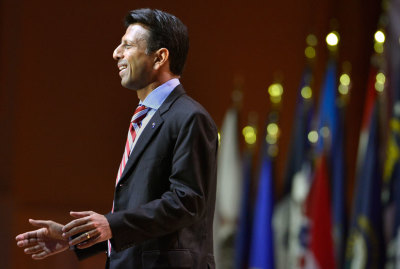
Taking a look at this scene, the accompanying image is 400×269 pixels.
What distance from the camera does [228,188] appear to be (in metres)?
6.08

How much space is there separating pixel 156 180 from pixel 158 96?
0.32 meters

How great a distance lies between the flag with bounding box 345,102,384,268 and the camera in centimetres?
487

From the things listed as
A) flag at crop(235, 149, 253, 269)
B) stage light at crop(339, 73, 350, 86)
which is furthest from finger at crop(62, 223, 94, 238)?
stage light at crop(339, 73, 350, 86)

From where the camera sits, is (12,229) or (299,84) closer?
(12,229)

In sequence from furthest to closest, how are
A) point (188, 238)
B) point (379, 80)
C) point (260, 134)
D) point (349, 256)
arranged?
point (260, 134), point (379, 80), point (349, 256), point (188, 238)

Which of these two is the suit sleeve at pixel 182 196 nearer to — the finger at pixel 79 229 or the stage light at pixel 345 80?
the finger at pixel 79 229

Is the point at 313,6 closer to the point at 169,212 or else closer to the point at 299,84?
the point at 299,84

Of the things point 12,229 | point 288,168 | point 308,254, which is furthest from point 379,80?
point 12,229

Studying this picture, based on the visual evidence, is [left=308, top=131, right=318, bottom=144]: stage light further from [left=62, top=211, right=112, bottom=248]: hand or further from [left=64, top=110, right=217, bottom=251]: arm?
[left=62, top=211, right=112, bottom=248]: hand

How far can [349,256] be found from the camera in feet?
16.1

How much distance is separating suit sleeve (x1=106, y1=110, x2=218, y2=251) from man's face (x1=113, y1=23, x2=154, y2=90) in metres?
0.27

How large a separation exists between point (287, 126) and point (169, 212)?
182 inches

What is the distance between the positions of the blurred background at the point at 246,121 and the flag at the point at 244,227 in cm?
1

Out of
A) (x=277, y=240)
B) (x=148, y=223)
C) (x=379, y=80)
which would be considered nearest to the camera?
(x=148, y=223)
